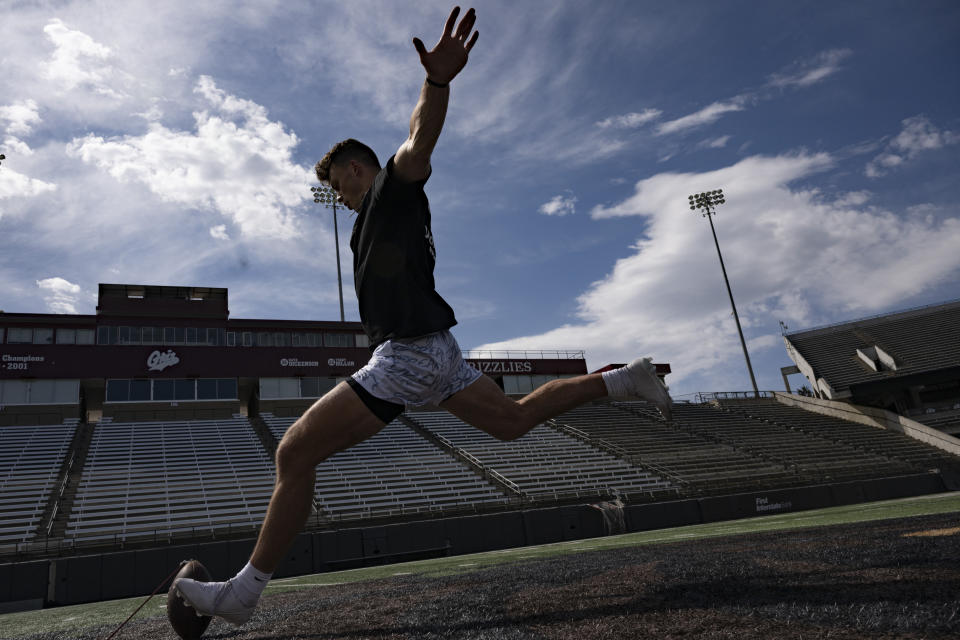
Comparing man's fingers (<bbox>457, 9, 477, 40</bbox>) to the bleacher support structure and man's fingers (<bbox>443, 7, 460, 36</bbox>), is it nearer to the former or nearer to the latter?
Answer: man's fingers (<bbox>443, 7, 460, 36</bbox>)

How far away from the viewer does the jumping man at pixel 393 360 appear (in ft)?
8.68

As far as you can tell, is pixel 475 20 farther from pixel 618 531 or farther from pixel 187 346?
pixel 187 346

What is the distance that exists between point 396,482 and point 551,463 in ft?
20.4

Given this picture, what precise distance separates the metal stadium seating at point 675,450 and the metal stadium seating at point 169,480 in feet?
41.4

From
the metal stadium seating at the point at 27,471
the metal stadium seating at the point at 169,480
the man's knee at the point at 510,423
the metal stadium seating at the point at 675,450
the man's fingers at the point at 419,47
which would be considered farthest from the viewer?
the metal stadium seating at the point at 675,450

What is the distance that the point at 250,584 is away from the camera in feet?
8.80

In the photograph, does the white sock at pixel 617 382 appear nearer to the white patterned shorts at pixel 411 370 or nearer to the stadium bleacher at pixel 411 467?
the white patterned shorts at pixel 411 370

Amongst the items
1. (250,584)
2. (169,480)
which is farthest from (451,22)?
(169,480)

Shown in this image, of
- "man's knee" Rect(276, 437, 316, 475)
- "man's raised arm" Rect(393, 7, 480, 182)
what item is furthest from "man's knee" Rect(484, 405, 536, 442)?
"man's raised arm" Rect(393, 7, 480, 182)

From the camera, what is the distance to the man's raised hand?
2578 mm

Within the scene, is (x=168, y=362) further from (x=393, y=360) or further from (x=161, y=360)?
(x=393, y=360)

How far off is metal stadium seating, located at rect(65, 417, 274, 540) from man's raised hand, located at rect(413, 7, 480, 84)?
1624 cm

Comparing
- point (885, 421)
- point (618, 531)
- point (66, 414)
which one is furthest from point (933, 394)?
point (66, 414)

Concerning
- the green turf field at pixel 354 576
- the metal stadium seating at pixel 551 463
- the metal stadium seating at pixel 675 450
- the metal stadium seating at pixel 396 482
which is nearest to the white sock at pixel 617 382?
the green turf field at pixel 354 576
